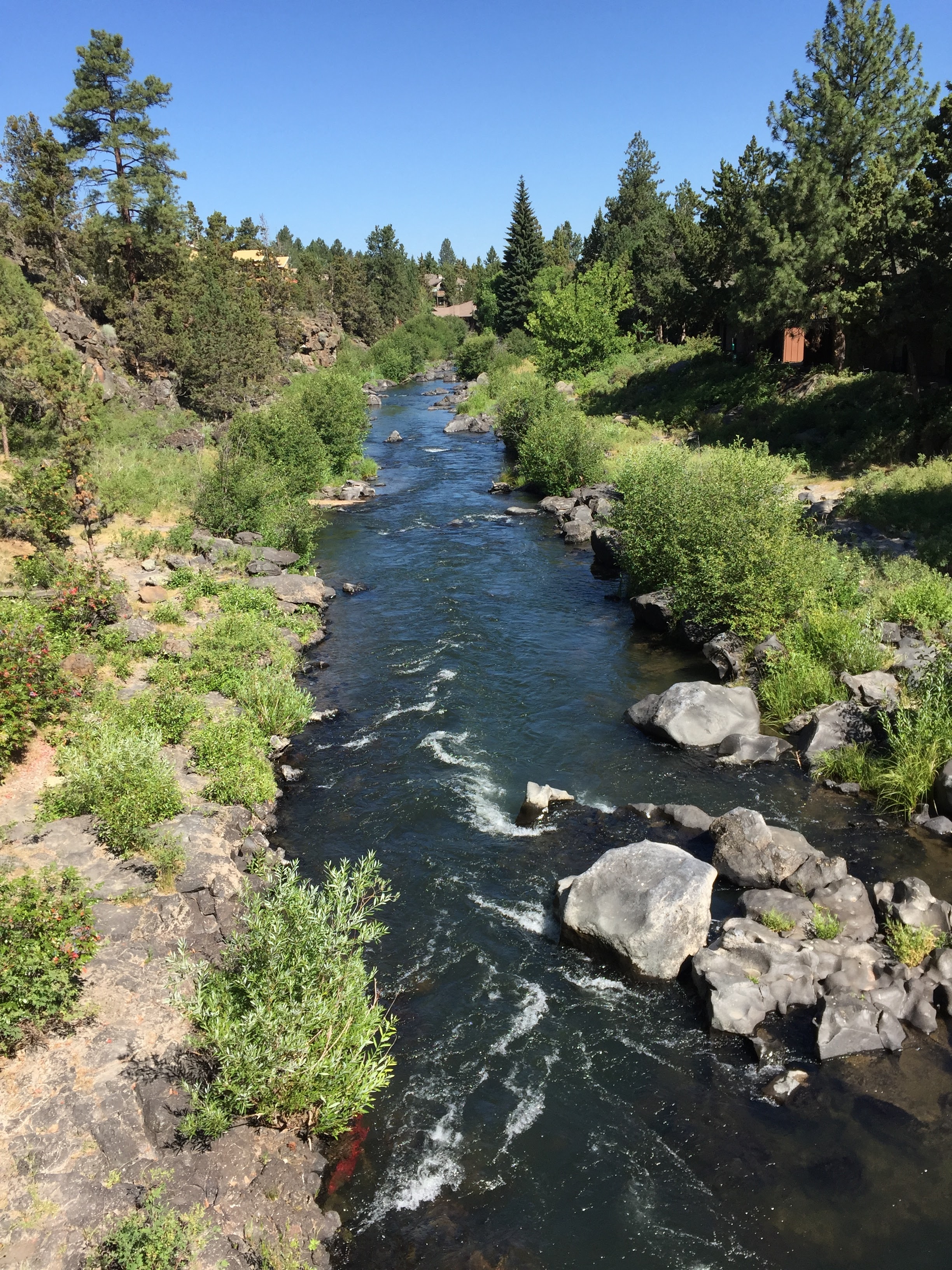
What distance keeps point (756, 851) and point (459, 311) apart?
465ft

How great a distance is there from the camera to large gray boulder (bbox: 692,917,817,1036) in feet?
38.3

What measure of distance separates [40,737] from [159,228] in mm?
45186

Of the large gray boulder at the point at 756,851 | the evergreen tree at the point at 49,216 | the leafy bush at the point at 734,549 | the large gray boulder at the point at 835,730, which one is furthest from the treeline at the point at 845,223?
the evergreen tree at the point at 49,216

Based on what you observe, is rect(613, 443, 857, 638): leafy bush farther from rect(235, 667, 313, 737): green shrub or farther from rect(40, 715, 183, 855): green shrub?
rect(40, 715, 183, 855): green shrub

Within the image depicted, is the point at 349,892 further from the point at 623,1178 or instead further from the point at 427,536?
the point at 427,536

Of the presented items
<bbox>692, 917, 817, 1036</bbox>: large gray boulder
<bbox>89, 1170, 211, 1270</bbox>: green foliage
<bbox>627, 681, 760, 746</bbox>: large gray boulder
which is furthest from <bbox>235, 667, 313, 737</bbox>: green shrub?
<bbox>89, 1170, 211, 1270</bbox>: green foliage

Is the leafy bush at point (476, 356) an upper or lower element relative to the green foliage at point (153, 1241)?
upper

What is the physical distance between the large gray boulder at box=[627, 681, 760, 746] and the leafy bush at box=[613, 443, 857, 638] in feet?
9.66

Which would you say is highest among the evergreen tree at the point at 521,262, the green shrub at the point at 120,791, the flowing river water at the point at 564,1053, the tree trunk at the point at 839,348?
the evergreen tree at the point at 521,262

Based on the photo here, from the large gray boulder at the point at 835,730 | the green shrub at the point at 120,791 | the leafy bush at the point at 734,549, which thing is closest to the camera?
the green shrub at the point at 120,791

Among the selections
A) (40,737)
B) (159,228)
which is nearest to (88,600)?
(40,737)

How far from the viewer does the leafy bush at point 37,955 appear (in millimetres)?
9750

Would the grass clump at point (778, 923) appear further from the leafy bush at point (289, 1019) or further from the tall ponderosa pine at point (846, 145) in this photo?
the tall ponderosa pine at point (846, 145)

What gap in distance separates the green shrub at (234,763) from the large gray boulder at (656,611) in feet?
41.0
